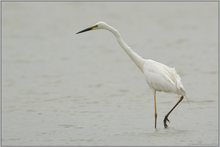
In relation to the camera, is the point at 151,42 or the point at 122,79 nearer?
the point at 122,79

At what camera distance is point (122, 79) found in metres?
14.1

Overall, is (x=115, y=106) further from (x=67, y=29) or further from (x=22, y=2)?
(x=22, y=2)

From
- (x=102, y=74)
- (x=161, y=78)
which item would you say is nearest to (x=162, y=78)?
(x=161, y=78)

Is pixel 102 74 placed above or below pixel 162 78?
below

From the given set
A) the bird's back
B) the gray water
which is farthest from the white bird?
the gray water

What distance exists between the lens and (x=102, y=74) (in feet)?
48.4

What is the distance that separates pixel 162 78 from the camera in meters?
9.70

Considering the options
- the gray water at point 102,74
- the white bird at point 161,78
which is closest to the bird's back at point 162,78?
the white bird at point 161,78

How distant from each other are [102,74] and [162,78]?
5139mm

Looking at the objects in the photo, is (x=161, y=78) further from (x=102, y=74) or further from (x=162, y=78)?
(x=102, y=74)

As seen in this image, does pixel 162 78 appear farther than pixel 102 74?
No

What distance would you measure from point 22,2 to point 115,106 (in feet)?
46.2

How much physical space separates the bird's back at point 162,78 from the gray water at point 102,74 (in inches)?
22.3

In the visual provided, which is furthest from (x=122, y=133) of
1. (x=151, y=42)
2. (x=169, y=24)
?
(x=169, y=24)
